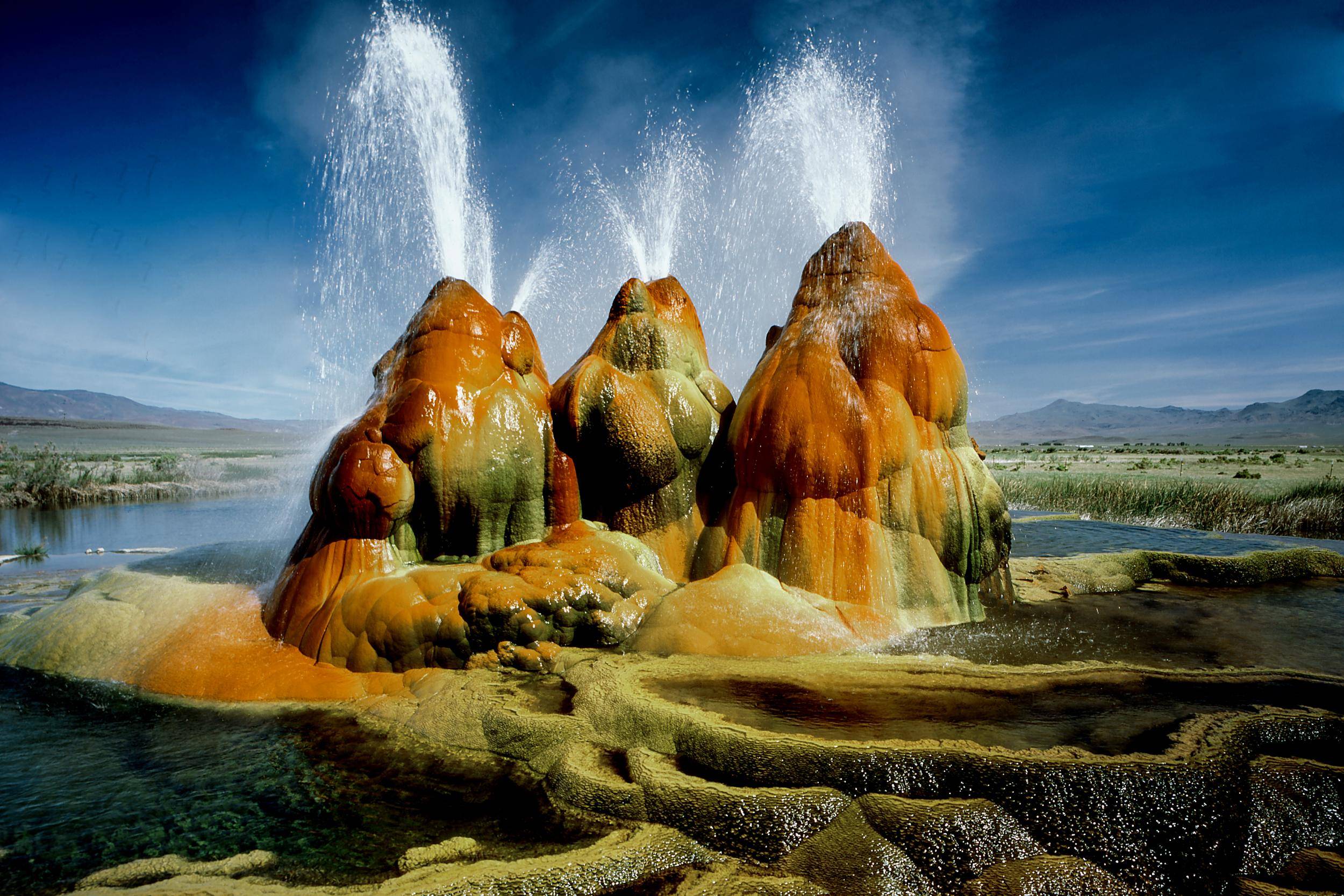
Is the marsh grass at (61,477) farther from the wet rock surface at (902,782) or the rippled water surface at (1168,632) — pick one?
the rippled water surface at (1168,632)

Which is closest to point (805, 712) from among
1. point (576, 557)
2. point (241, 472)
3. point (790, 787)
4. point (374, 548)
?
point (790, 787)

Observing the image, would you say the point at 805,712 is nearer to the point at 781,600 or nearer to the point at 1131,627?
the point at 781,600

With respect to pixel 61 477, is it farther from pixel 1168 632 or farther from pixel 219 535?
pixel 1168 632

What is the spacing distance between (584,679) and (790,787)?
196 centimetres

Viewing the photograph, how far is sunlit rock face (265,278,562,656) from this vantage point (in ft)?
19.2

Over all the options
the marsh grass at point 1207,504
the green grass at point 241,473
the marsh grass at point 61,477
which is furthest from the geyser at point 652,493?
the green grass at point 241,473

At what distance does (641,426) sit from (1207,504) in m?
16.3

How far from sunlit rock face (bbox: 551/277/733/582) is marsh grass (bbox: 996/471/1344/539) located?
→ 13640mm

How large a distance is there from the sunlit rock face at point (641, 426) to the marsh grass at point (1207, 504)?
13640 mm

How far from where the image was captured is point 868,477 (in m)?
6.75

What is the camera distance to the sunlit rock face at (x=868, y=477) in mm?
6613

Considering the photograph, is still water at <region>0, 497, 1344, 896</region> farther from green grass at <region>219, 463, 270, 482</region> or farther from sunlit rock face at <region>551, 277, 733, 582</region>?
green grass at <region>219, 463, 270, 482</region>

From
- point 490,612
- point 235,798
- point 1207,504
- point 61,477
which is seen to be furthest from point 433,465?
point 61,477

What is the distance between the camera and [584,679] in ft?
16.0
